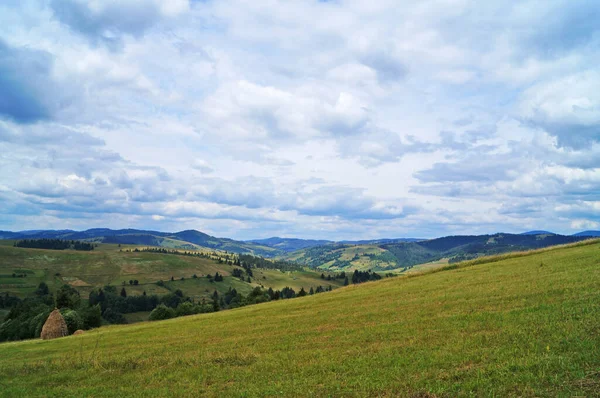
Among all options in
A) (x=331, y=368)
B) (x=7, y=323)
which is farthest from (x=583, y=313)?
(x=7, y=323)

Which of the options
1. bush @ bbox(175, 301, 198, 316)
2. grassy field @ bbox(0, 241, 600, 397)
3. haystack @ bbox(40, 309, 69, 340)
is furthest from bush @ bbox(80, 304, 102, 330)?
grassy field @ bbox(0, 241, 600, 397)

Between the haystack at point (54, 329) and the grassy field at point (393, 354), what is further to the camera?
the haystack at point (54, 329)

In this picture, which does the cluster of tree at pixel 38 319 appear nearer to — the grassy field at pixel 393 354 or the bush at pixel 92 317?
the bush at pixel 92 317

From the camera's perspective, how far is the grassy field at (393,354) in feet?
42.7

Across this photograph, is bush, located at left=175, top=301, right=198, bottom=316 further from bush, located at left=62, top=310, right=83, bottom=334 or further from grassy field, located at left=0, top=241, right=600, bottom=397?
grassy field, located at left=0, top=241, right=600, bottom=397

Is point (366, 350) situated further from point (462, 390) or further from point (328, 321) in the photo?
point (328, 321)

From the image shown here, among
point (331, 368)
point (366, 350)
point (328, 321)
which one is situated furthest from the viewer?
point (328, 321)

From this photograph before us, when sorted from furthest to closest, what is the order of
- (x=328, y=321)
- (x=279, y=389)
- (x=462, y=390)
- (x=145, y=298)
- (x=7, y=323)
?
(x=145, y=298)
(x=7, y=323)
(x=328, y=321)
(x=279, y=389)
(x=462, y=390)

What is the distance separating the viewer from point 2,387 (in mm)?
21047

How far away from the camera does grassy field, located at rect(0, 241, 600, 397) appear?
13.0m

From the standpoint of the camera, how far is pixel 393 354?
680 inches

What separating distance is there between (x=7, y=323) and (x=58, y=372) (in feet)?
330

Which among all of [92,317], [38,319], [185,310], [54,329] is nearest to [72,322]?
[54,329]

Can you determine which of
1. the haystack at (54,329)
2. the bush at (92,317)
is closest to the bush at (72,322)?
the haystack at (54,329)
